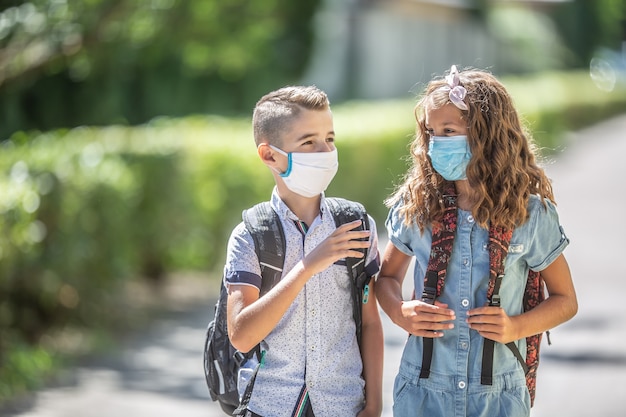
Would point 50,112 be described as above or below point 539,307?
above

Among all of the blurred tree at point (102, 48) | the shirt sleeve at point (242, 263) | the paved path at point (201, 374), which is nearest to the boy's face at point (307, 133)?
the shirt sleeve at point (242, 263)

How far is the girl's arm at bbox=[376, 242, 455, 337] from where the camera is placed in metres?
2.63

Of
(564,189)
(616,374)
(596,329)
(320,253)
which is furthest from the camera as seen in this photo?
(564,189)

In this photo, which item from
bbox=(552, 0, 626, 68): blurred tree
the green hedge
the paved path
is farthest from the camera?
bbox=(552, 0, 626, 68): blurred tree

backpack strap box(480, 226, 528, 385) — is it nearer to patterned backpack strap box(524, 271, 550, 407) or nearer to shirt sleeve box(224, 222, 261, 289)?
patterned backpack strap box(524, 271, 550, 407)

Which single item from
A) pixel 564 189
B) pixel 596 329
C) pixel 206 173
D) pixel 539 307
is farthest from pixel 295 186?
pixel 564 189

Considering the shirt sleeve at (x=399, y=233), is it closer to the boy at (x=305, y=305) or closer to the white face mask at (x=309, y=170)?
the boy at (x=305, y=305)

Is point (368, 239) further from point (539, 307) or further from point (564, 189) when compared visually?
point (564, 189)

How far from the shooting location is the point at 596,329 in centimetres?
747

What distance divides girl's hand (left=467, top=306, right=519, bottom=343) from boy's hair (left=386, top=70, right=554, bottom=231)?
23 centimetres

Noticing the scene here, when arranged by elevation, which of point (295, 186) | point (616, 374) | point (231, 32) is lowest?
point (616, 374)

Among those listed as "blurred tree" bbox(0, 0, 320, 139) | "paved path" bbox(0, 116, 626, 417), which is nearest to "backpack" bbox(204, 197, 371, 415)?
"paved path" bbox(0, 116, 626, 417)

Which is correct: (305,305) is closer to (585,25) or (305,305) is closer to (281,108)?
(281,108)

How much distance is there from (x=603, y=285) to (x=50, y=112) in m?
6.79
